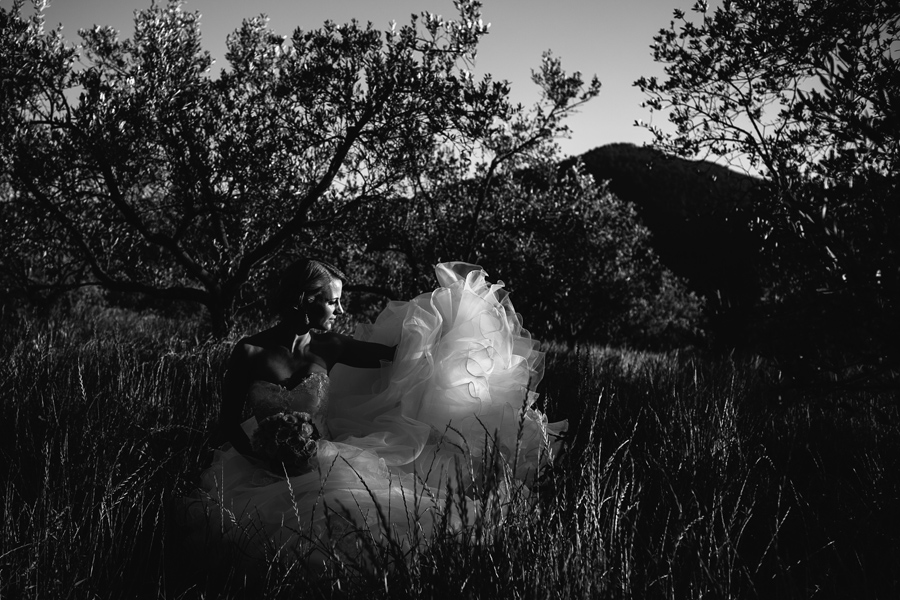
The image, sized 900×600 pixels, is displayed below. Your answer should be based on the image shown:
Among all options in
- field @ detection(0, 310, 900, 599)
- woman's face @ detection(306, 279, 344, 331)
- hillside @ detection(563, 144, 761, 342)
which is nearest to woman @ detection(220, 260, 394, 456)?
woman's face @ detection(306, 279, 344, 331)

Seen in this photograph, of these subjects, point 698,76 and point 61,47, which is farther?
point 61,47

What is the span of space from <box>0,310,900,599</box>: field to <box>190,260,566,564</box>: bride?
27 centimetres

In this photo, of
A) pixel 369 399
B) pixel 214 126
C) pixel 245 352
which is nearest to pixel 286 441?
pixel 245 352

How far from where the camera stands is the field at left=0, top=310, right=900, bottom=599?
1.62 meters

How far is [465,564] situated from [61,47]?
6830mm

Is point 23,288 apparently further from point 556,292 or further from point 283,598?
point 556,292

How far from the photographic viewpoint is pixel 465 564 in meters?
1.60

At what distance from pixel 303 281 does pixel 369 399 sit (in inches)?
33.7

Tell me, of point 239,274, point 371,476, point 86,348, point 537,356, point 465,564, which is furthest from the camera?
point 239,274

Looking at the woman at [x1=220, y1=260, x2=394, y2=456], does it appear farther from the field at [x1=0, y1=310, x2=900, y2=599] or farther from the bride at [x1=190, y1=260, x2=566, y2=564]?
the field at [x1=0, y1=310, x2=900, y2=599]

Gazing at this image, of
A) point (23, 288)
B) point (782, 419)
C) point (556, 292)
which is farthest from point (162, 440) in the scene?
point (556, 292)

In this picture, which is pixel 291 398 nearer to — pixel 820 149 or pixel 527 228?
pixel 820 149

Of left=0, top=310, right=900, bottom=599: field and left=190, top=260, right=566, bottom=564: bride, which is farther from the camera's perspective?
left=190, top=260, right=566, bottom=564: bride

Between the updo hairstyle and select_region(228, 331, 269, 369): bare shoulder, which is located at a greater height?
the updo hairstyle
